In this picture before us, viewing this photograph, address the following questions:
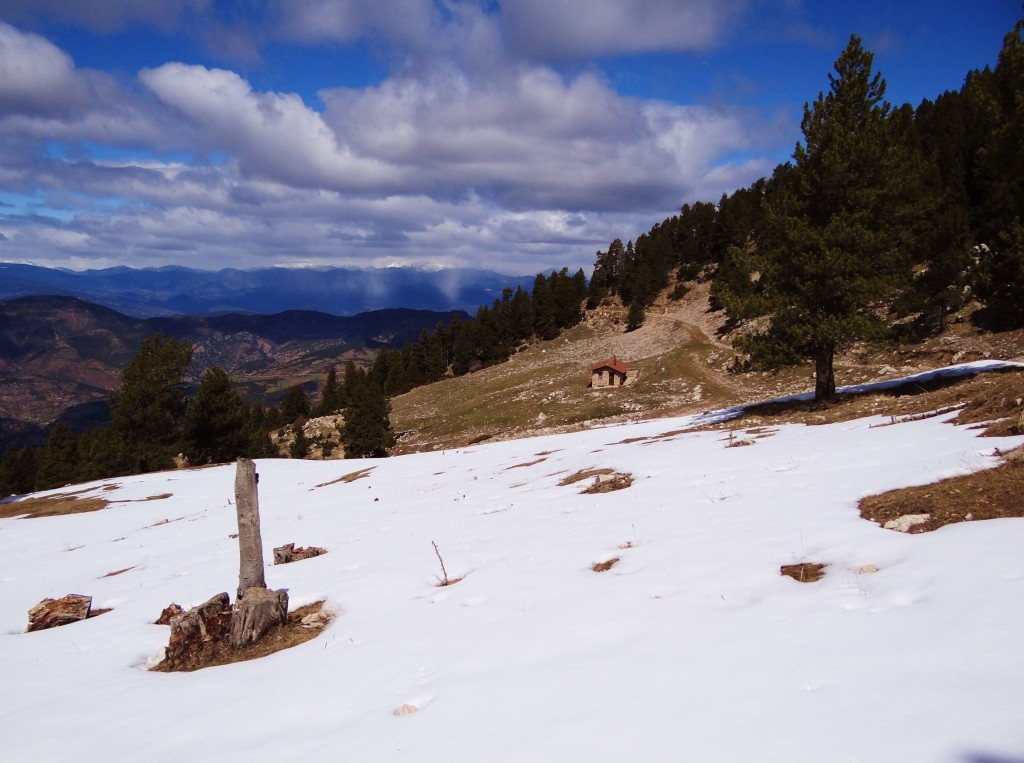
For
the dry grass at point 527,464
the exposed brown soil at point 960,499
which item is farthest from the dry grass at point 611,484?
the dry grass at point 527,464

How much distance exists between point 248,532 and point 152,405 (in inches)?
1948

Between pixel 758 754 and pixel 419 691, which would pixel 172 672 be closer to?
pixel 419 691

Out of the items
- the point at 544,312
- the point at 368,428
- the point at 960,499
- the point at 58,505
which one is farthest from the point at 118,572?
the point at 544,312

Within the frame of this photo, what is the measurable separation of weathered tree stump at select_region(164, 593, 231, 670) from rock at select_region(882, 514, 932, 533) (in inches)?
347

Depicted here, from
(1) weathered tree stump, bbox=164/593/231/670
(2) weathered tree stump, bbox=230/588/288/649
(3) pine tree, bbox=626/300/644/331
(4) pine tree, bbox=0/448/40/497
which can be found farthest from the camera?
(3) pine tree, bbox=626/300/644/331

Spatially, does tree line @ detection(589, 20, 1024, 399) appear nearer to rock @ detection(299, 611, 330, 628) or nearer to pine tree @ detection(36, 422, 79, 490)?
rock @ detection(299, 611, 330, 628)

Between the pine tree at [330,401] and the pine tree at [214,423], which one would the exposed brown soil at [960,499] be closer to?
the pine tree at [214,423]

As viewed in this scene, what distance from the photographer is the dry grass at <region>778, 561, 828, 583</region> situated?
649 centimetres

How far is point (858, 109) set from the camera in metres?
21.3

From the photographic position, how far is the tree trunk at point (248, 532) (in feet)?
27.7

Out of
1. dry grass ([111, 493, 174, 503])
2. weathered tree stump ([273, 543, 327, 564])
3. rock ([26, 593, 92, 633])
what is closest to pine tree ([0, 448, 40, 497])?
dry grass ([111, 493, 174, 503])

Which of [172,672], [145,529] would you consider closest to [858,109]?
[172,672]

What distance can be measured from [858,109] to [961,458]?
56.6 feet

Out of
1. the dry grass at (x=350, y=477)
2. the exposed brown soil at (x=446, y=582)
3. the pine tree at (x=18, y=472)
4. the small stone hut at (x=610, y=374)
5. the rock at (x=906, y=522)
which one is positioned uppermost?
the small stone hut at (x=610, y=374)
